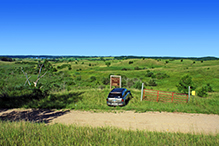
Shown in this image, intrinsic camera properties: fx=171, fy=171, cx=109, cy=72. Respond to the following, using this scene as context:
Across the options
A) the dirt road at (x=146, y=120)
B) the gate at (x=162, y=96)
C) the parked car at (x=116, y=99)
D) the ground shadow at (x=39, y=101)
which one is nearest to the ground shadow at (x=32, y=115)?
the dirt road at (x=146, y=120)

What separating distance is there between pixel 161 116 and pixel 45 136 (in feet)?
31.5

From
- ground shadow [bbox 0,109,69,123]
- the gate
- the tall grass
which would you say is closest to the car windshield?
the gate

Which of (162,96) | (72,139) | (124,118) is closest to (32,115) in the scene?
(124,118)

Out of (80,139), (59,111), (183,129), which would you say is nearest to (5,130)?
(80,139)

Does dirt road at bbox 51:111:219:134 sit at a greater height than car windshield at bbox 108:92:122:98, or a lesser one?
lesser

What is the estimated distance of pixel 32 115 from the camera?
13.2 metres

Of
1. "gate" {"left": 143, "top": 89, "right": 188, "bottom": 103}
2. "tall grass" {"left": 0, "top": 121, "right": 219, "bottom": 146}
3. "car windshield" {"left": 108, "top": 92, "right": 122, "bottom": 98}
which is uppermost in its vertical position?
"tall grass" {"left": 0, "top": 121, "right": 219, "bottom": 146}

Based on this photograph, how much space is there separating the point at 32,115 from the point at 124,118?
278 inches

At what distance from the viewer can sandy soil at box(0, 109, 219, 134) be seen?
36.3 feet

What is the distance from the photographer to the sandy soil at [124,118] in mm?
11078

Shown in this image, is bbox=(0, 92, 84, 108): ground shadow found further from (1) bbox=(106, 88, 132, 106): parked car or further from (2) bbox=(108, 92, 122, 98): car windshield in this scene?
(2) bbox=(108, 92, 122, 98): car windshield

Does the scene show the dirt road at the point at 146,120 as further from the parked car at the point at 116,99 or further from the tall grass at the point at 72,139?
the tall grass at the point at 72,139

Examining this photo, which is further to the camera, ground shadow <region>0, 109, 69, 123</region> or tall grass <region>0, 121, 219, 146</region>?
ground shadow <region>0, 109, 69, 123</region>

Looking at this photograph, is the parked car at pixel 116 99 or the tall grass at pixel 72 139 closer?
the tall grass at pixel 72 139
